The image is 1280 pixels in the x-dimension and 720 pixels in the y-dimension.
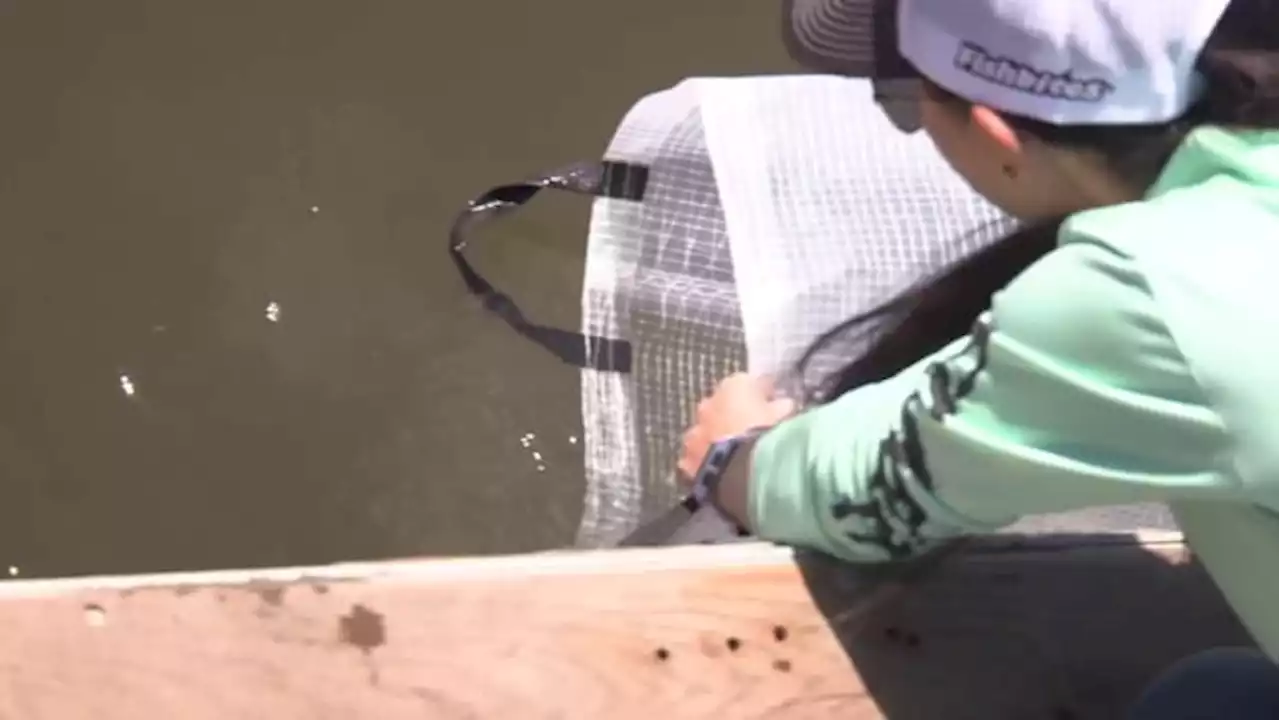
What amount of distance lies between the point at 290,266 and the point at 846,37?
611 mm

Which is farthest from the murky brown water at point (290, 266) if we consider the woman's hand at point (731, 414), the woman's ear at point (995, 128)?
the woman's ear at point (995, 128)

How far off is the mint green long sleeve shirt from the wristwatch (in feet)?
0.47

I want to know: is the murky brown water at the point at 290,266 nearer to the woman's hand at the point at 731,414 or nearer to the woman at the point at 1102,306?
the woman's hand at the point at 731,414

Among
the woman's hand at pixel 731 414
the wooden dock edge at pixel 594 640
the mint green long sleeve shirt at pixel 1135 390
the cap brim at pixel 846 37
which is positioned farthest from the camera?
the woman's hand at pixel 731 414

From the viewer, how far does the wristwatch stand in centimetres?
85

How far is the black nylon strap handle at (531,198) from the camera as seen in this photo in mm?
1070

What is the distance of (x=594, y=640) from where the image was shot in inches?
31.7

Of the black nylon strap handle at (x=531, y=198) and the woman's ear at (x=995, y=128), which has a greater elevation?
the woman's ear at (x=995, y=128)

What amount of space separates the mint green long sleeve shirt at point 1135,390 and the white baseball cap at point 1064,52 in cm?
3

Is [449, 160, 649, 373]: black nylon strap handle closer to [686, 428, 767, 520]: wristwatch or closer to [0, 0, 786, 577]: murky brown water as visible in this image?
[0, 0, 786, 577]: murky brown water

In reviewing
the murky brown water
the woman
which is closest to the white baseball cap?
the woman

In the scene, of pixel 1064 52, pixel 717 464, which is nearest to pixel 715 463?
pixel 717 464

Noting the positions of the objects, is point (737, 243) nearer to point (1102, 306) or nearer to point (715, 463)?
point (715, 463)

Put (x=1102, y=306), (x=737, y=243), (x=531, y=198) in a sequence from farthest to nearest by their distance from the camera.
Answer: (x=531, y=198)
(x=737, y=243)
(x=1102, y=306)
